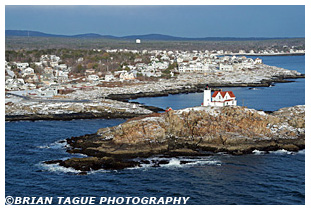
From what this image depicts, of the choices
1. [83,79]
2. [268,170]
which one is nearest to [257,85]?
[83,79]

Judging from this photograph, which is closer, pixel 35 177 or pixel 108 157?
pixel 35 177

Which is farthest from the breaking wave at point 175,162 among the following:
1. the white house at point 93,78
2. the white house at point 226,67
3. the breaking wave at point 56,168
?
the white house at point 226,67

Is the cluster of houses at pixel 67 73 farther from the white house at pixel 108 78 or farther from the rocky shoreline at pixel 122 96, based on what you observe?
the rocky shoreline at pixel 122 96

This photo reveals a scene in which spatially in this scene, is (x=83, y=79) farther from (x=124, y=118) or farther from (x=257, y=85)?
(x=124, y=118)

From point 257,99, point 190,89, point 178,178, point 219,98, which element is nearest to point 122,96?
point 190,89

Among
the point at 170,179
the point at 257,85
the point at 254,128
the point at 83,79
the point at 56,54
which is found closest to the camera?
the point at 170,179

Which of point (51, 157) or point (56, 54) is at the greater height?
Result: point (56, 54)

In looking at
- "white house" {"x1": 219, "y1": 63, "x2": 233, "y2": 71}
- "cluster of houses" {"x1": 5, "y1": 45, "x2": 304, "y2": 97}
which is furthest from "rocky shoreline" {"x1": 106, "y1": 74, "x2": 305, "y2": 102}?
"white house" {"x1": 219, "y1": 63, "x2": 233, "y2": 71}

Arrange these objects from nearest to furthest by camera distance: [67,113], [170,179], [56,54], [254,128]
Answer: [170,179]
[254,128]
[67,113]
[56,54]

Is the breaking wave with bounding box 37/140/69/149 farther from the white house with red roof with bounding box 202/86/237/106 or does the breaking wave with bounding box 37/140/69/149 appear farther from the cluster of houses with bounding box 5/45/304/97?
the cluster of houses with bounding box 5/45/304/97
